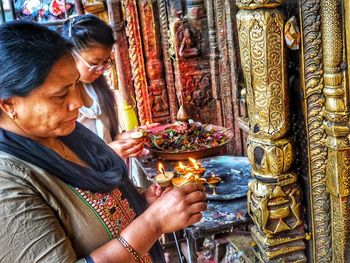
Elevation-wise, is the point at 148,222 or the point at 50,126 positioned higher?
the point at 50,126

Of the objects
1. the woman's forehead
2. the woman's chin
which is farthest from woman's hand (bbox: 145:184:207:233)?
the woman's forehead

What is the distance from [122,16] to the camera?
468cm

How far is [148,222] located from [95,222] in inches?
5.9

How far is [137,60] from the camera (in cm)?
446

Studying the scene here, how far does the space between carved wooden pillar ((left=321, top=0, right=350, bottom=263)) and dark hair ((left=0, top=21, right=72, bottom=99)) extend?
0.73 m

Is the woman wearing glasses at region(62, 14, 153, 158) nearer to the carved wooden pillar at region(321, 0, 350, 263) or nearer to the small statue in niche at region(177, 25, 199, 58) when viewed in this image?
the carved wooden pillar at region(321, 0, 350, 263)

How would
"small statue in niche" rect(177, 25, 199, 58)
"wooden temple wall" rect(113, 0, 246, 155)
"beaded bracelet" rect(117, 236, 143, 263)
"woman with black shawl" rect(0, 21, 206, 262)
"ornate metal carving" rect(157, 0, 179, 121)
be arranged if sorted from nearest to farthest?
1. "woman with black shawl" rect(0, 21, 206, 262)
2. "beaded bracelet" rect(117, 236, 143, 263)
3. "wooden temple wall" rect(113, 0, 246, 155)
4. "small statue in niche" rect(177, 25, 199, 58)
5. "ornate metal carving" rect(157, 0, 179, 121)

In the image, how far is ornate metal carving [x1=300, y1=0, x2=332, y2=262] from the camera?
3.70 feet

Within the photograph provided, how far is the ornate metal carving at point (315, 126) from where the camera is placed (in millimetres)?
1129

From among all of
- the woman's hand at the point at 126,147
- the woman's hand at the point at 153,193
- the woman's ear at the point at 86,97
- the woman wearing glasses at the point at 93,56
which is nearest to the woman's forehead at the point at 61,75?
the woman's hand at the point at 153,193

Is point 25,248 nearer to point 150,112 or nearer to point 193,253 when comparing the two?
point 193,253

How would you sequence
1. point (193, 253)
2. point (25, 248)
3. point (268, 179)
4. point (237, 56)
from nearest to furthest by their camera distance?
point (25, 248)
point (268, 179)
point (193, 253)
point (237, 56)

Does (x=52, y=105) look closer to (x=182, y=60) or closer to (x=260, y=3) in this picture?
(x=260, y=3)

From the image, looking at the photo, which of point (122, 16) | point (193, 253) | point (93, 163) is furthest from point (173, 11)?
point (93, 163)
